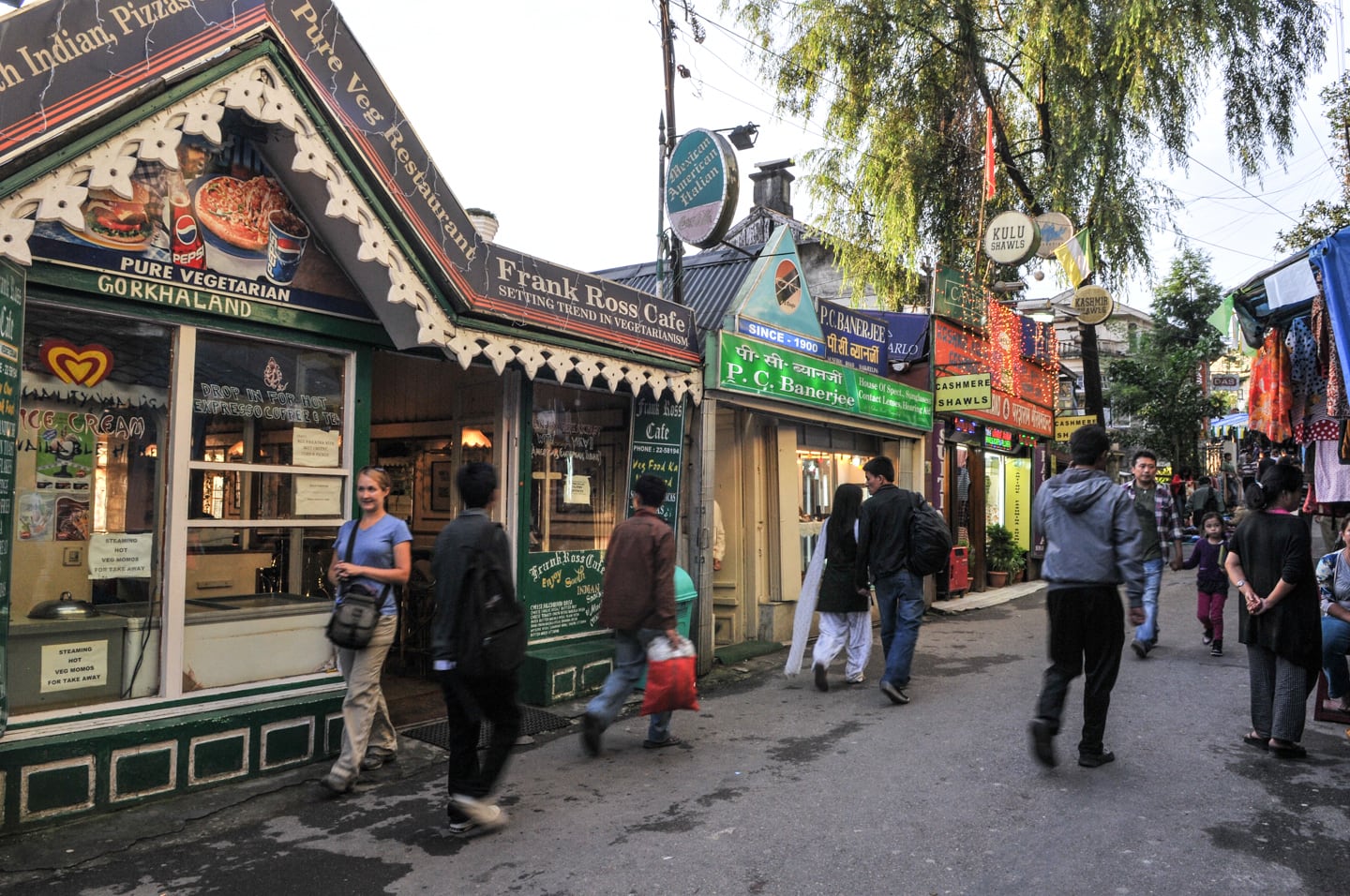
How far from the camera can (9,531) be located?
13.6 feet

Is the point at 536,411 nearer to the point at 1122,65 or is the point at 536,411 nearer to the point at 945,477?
the point at 945,477

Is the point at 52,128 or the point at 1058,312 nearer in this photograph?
the point at 52,128

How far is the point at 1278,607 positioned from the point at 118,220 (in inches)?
261

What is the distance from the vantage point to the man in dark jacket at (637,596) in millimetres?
5555

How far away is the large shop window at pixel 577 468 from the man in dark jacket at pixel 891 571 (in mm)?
2275

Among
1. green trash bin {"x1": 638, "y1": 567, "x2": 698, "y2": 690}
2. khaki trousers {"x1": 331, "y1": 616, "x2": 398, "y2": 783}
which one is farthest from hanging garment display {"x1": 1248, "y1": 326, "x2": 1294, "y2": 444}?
khaki trousers {"x1": 331, "y1": 616, "x2": 398, "y2": 783}

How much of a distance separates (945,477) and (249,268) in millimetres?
10959

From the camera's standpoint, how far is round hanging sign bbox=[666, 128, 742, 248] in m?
8.12

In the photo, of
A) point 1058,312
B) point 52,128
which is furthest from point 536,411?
point 1058,312

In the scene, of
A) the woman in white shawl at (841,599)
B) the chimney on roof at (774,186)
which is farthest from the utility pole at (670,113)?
the chimney on roof at (774,186)

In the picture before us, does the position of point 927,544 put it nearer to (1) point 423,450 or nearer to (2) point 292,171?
(1) point 423,450

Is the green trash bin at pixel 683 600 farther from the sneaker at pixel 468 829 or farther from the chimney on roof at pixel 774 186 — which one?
the chimney on roof at pixel 774 186

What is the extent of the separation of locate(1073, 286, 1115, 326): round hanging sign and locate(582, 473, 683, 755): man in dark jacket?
971 centimetres

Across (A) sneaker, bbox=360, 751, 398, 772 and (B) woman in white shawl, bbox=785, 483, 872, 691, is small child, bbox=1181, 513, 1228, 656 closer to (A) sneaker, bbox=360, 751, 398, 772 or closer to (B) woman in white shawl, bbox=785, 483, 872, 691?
(B) woman in white shawl, bbox=785, 483, 872, 691
